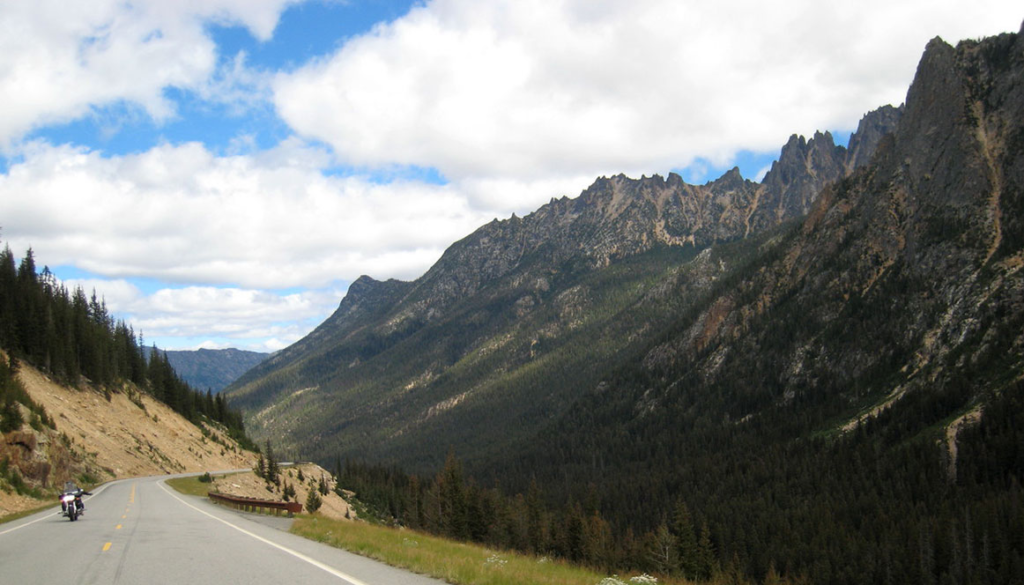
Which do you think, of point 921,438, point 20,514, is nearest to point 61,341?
point 20,514

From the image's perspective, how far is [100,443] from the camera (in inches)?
2574

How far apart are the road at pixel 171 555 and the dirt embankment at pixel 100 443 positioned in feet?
49.8

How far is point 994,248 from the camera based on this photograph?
554ft

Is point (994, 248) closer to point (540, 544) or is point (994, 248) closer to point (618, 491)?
point (618, 491)

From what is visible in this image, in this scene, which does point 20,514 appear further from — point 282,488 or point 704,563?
point 704,563

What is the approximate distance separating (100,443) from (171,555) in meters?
60.9

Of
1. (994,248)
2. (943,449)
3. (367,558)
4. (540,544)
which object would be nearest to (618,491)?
(943,449)

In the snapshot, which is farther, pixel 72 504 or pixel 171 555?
pixel 72 504

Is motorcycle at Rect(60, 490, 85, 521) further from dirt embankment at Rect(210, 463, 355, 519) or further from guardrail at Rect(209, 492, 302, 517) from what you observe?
dirt embankment at Rect(210, 463, 355, 519)

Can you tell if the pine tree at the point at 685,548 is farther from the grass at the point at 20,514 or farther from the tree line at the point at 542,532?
the grass at the point at 20,514

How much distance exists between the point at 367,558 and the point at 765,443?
19339 centimetres

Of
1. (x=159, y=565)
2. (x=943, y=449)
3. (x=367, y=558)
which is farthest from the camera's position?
(x=943, y=449)

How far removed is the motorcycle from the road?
1.51 feet

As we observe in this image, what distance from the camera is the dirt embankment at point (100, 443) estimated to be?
136 ft
